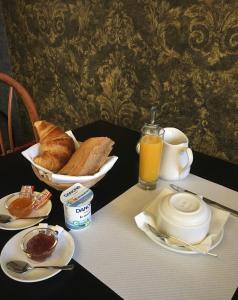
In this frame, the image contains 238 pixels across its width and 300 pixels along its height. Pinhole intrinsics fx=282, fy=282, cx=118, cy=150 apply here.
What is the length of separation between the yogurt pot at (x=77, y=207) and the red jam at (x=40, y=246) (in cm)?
6

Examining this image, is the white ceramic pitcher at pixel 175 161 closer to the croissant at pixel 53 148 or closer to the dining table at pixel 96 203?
the dining table at pixel 96 203

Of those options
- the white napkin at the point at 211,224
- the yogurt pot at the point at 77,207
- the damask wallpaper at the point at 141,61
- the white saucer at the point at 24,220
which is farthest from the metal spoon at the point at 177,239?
the damask wallpaper at the point at 141,61

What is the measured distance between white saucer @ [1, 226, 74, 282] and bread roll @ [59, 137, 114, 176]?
0.18 metres

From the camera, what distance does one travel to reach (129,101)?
1.28 meters

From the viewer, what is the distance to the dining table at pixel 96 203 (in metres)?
0.52

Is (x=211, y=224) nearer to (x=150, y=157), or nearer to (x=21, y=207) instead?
(x=150, y=157)

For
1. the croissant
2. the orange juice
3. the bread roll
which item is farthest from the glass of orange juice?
the croissant

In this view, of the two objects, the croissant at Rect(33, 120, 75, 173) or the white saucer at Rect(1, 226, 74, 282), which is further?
the croissant at Rect(33, 120, 75, 173)

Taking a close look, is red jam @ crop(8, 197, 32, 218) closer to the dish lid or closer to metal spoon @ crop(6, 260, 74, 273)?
metal spoon @ crop(6, 260, 74, 273)

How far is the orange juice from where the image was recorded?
76 centimetres

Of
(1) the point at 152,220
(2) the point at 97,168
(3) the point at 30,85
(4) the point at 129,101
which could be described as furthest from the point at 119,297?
(3) the point at 30,85

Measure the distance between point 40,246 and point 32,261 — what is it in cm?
3

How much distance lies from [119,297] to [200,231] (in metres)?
0.20

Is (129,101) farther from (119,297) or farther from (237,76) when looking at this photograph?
(119,297)
